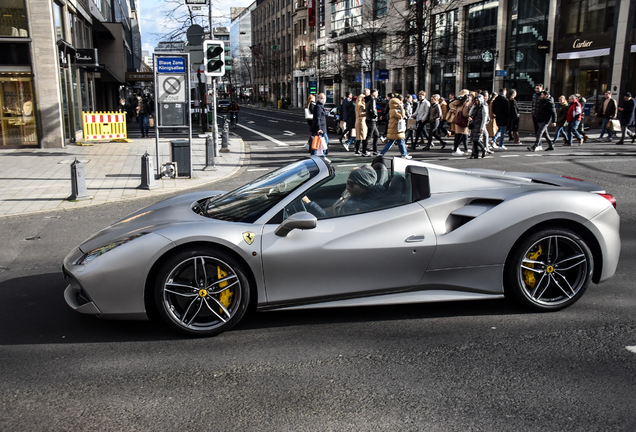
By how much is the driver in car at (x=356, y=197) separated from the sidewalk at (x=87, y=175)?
6786 mm

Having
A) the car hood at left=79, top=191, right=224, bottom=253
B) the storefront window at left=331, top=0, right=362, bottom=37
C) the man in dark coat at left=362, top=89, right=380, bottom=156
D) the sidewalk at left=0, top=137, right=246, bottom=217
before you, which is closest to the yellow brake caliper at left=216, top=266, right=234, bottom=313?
the car hood at left=79, top=191, right=224, bottom=253

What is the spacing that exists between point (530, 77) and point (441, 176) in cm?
3059

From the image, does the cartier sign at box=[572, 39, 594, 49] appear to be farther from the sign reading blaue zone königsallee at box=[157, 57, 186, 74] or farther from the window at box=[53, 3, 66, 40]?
the window at box=[53, 3, 66, 40]

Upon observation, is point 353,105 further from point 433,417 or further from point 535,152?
point 433,417

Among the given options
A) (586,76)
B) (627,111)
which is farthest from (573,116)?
(586,76)

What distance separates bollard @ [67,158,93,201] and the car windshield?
6103 mm

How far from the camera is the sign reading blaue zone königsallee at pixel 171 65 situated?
12.6m

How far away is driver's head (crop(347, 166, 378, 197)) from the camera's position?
439cm

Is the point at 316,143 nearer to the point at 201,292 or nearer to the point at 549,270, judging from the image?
the point at 549,270

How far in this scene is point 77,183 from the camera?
10141 millimetres

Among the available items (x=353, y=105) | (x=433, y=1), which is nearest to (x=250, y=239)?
(x=353, y=105)

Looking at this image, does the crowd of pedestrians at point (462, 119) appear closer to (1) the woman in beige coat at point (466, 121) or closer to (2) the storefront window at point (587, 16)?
(1) the woman in beige coat at point (466, 121)

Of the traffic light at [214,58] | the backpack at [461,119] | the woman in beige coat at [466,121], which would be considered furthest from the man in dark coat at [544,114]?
the traffic light at [214,58]

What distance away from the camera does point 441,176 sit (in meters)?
4.48
